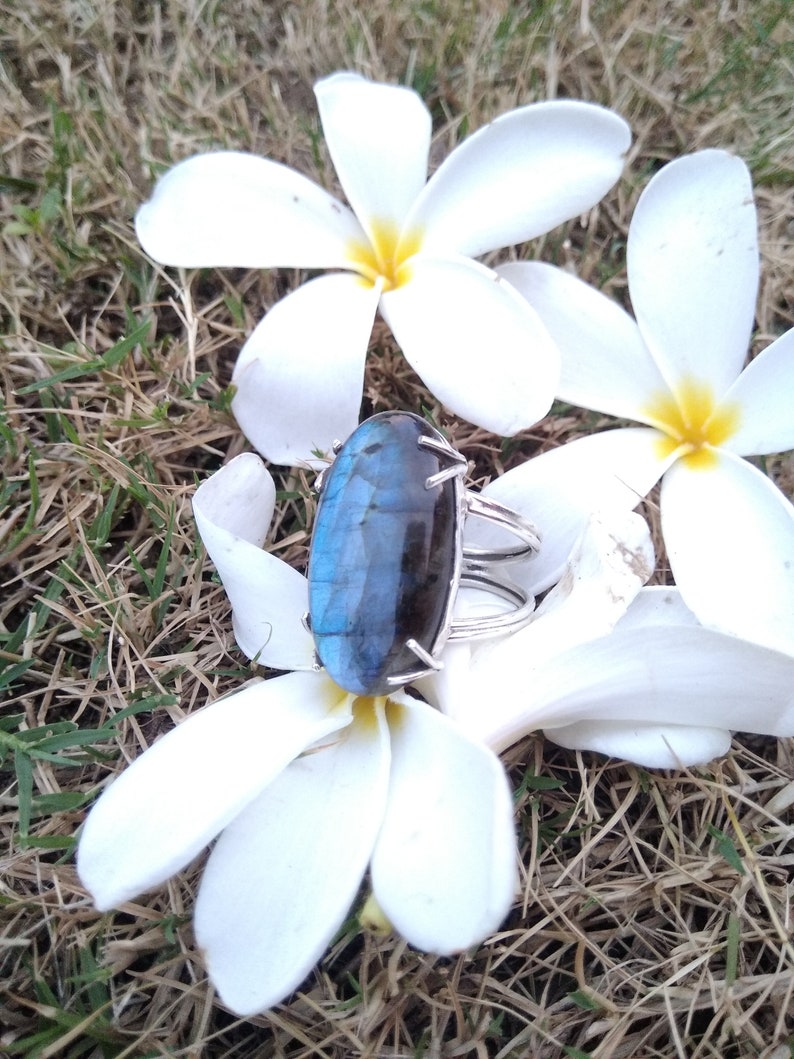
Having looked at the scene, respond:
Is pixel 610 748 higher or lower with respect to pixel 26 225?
lower

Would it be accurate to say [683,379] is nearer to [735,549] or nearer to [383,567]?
[735,549]

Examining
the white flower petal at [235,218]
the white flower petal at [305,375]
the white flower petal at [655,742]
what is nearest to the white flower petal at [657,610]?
the white flower petal at [655,742]

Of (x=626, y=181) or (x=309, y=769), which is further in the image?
(x=626, y=181)

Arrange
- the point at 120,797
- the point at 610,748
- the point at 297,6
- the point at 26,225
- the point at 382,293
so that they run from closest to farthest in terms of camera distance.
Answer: the point at 120,797 → the point at 610,748 → the point at 382,293 → the point at 26,225 → the point at 297,6

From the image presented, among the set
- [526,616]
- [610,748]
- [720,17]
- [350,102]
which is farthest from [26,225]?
[720,17]

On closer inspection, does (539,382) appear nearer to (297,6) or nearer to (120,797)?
(120,797)

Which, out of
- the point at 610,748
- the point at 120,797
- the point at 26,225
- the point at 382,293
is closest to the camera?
the point at 120,797

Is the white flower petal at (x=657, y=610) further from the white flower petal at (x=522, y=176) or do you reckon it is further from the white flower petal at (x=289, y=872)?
the white flower petal at (x=522, y=176)

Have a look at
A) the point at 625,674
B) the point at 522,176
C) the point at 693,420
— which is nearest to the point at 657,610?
the point at 625,674
